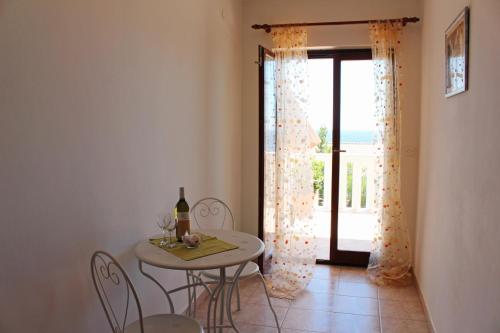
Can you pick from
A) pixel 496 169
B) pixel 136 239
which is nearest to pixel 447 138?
pixel 496 169

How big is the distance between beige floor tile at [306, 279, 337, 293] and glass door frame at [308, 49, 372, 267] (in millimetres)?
473

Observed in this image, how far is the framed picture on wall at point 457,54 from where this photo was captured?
200cm

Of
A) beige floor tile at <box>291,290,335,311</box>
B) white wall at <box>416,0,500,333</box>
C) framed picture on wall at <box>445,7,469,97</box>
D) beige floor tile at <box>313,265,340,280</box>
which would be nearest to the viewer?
white wall at <box>416,0,500,333</box>

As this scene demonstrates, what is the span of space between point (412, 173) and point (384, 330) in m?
1.56

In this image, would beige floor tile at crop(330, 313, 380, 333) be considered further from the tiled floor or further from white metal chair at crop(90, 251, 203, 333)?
white metal chair at crop(90, 251, 203, 333)

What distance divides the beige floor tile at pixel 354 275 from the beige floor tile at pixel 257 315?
35.1 inches

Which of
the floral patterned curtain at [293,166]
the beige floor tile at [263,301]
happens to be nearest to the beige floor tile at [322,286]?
the floral patterned curtain at [293,166]

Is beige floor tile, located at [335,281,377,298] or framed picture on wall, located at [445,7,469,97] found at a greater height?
framed picture on wall, located at [445,7,469,97]

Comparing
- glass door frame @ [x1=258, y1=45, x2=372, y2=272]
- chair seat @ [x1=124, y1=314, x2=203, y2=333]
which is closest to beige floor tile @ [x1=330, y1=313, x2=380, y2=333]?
glass door frame @ [x1=258, y1=45, x2=372, y2=272]

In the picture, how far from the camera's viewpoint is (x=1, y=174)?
1349mm

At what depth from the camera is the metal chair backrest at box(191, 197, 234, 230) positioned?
3063 millimetres

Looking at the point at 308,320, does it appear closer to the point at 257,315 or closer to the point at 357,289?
the point at 257,315

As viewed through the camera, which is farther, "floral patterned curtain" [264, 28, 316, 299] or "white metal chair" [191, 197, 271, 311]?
"floral patterned curtain" [264, 28, 316, 299]

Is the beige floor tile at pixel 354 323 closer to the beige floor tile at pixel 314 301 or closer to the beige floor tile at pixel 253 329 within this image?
the beige floor tile at pixel 314 301
